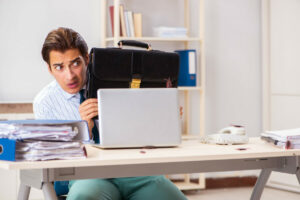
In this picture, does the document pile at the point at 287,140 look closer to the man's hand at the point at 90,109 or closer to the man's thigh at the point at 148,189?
the man's thigh at the point at 148,189

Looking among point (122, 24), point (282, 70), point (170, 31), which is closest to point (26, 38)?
point (122, 24)

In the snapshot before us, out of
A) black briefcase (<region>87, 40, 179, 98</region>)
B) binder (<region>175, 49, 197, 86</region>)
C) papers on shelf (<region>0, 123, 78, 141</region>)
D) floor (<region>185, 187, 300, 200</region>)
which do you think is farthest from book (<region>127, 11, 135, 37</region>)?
papers on shelf (<region>0, 123, 78, 141</region>)

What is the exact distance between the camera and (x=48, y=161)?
53.1 inches

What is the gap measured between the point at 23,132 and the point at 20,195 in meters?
0.37

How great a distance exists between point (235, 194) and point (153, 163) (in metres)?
2.78

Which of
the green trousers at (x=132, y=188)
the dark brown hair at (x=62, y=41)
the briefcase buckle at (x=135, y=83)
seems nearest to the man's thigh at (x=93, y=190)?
the green trousers at (x=132, y=188)

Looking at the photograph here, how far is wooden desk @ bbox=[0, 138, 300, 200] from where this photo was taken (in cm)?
139

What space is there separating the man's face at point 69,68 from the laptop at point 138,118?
555 mm

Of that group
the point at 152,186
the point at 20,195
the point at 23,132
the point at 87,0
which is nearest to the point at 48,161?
the point at 23,132

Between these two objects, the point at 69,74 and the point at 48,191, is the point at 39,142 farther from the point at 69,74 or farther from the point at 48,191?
the point at 69,74

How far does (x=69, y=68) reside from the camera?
2094 millimetres

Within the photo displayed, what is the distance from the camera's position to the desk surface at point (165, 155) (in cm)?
135

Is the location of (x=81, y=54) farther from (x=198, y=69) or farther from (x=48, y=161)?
(x=198, y=69)

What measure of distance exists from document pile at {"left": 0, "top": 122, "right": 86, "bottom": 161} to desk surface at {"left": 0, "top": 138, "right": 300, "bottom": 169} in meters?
0.03
